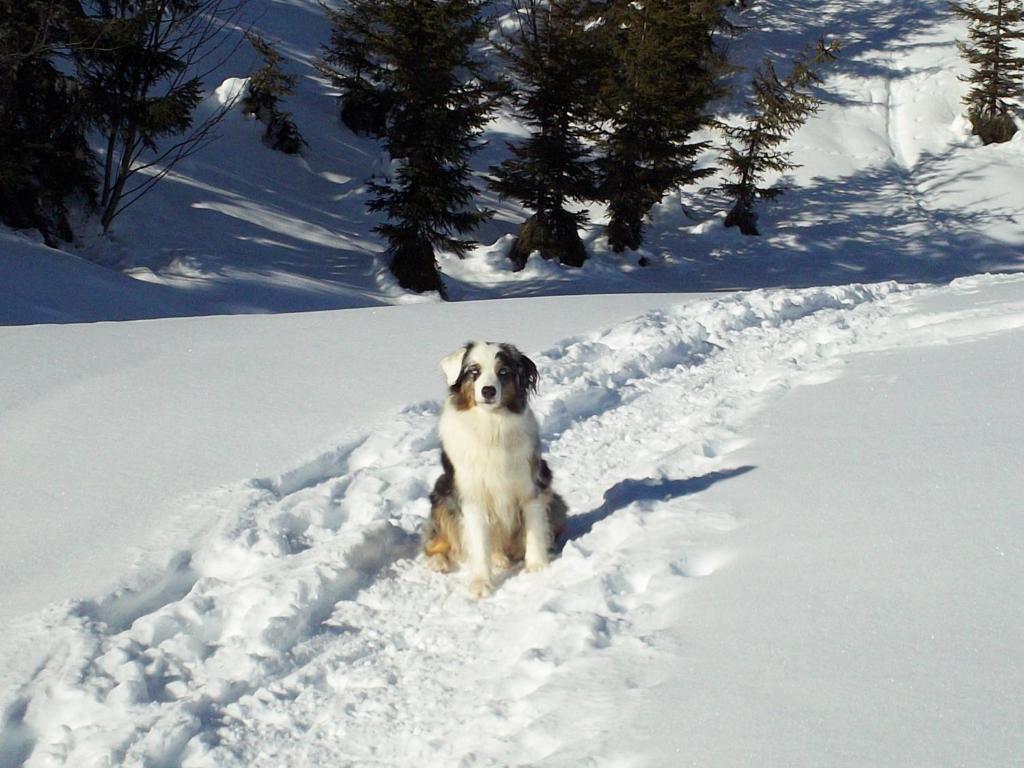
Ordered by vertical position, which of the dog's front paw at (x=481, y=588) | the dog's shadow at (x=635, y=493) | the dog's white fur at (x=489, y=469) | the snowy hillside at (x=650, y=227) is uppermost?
the snowy hillside at (x=650, y=227)

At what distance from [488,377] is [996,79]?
38659mm

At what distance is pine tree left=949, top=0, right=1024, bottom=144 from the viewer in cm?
3588

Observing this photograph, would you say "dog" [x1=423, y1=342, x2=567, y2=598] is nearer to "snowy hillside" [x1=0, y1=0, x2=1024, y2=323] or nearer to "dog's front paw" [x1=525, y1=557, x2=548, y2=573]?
"dog's front paw" [x1=525, y1=557, x2=548, y2=573]

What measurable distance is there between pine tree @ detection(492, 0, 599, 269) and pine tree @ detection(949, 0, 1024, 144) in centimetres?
1970

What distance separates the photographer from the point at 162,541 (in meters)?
5.10

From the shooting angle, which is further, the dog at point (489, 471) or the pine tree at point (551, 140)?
the pine tree at point (551, 140)

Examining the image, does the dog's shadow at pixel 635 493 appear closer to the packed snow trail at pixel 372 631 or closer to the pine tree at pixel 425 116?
the packed snow trail at pixel 372 631

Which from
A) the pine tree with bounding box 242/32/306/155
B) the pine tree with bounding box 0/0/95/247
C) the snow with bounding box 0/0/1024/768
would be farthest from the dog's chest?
the pine tree with bounding box 242/32/306/155

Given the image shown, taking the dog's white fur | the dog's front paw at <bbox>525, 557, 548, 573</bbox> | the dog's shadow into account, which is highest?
the dog's white fur

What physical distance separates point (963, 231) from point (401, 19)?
1974cm

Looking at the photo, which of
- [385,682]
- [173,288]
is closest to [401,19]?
[173,288]

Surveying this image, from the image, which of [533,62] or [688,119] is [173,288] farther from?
[688,119]

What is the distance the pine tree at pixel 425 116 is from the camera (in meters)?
20.6

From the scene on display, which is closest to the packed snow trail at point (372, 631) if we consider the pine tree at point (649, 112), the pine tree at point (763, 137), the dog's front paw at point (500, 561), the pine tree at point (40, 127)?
the dog's front paw at point (500, 561)
